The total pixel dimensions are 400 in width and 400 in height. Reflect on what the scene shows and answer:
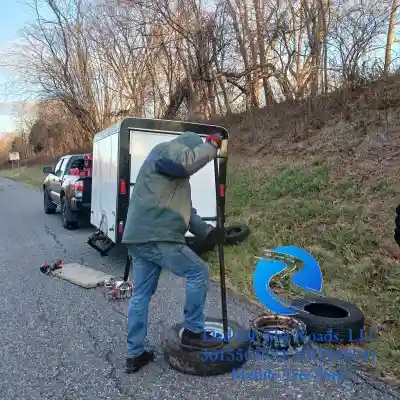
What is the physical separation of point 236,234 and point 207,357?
4435 mm

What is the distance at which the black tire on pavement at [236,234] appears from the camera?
26.2 ft

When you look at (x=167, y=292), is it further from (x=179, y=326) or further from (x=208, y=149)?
(x=208, y=149)

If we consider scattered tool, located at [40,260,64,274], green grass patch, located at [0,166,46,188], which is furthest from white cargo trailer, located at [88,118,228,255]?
green grass patch, located at [0,166,46,188]

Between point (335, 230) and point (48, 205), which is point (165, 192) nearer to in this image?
point (335, 230)

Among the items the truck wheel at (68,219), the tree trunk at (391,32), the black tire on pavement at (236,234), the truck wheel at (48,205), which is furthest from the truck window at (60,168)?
the tree trunk at (391,32)

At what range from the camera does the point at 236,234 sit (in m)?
8.09

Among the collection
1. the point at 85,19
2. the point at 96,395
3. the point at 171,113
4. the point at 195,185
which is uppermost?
the point at 85,19

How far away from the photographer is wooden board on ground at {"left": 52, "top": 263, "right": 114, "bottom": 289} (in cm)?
651

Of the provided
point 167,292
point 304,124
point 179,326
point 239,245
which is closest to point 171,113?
point 304,124

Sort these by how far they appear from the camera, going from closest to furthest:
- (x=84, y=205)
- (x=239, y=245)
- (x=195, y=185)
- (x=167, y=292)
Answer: (x=167, y=292) → (x=195, y=185) → (x=239, y=245) → (x=84, y=205)

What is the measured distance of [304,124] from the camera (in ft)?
41.0

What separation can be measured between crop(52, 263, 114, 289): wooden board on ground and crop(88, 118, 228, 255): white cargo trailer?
563mm

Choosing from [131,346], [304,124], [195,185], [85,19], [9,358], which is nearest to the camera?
[131,346]

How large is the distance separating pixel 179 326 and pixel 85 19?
24284mm
